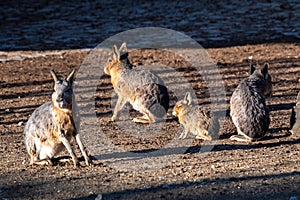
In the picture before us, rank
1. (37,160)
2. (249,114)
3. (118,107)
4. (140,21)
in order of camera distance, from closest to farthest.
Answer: (37,160) < (249,114) < (118,107) < (140,21)

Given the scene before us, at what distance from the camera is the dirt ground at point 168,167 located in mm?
5383

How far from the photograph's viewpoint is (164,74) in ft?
32.9

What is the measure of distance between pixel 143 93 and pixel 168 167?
1.70m

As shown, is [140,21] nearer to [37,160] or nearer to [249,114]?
[249,114]

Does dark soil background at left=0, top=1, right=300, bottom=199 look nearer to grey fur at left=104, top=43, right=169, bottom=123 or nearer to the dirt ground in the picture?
the dirt ground

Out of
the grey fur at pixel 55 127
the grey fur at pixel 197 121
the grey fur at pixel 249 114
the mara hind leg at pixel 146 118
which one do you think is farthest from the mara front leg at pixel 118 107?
the grey fur at pixel 55 127

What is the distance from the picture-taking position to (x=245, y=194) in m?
5.23

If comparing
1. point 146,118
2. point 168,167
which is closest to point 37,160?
point 168,167

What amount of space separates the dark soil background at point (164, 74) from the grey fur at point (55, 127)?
133mm

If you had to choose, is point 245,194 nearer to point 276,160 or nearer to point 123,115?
point 276,160

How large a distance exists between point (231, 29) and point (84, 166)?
751 centimetres

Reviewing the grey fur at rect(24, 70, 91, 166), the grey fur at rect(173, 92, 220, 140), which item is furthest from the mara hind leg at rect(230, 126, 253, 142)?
the grey fur at rect(24, 70, 91, 166)

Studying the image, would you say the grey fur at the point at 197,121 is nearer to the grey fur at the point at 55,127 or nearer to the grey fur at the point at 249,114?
the grey fur at the point at 249,114

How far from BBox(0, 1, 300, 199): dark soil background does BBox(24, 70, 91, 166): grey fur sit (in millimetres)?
133
